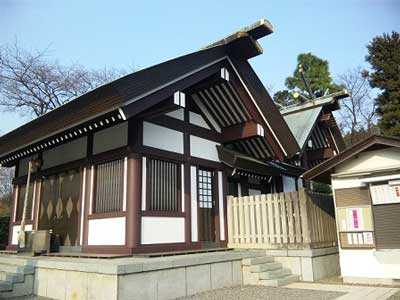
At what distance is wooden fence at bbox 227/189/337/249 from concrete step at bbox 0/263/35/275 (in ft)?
15.6

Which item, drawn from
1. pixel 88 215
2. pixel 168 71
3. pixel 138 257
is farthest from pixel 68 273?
pixel 168 71

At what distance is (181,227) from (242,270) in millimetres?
1667

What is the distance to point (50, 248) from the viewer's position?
8328mm

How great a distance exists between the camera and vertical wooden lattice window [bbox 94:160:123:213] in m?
7.41

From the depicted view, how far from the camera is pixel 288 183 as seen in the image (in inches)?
Result: 511

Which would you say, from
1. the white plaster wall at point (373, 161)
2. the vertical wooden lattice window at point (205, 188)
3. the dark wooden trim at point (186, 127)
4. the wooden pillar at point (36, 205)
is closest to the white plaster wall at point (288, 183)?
the dark wooden trim at point (186, 127)

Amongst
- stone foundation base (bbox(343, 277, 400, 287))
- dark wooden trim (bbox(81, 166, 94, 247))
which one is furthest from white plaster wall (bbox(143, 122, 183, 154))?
stone foundation base (bbox(343, 277, 400, 287))

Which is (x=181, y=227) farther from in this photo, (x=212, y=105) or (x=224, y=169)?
(x=212, y=105)

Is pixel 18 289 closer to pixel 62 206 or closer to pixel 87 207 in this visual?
pixel 87 207

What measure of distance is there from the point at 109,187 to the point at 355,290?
213 inches

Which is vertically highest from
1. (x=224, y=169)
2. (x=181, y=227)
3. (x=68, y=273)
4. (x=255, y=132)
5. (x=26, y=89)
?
(x=26, y=89)

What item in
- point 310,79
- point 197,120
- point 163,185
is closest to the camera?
point 163,185

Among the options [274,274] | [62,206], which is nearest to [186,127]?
[62,206]

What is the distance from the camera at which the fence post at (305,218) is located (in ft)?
25.9
